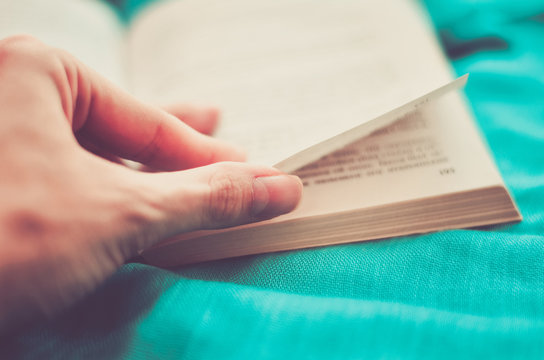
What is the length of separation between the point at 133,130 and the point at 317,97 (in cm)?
29

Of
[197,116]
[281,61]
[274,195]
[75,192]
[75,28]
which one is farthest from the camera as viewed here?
[75,28]

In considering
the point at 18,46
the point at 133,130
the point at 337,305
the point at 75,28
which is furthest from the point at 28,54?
the point at 75,28

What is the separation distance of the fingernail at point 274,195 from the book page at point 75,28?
46 cm

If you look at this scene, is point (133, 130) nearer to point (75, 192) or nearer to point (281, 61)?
point (75, 192)

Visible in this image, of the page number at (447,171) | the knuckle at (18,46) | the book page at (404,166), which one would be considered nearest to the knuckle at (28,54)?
the knuckle at (18,46)

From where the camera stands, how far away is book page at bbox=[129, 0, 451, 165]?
0.56m

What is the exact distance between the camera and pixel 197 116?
0.54 m

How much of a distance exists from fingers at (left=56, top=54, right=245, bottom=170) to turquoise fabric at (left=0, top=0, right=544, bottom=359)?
0.13 meters

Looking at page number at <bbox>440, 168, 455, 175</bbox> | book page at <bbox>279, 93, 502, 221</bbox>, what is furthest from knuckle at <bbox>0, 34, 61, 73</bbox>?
page number at <bbox>440, 168, 455, 175</bbox>

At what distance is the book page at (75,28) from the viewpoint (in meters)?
0.73

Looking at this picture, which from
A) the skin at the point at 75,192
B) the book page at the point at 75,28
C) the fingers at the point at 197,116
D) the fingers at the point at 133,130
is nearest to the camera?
the skin at the point at 75,192

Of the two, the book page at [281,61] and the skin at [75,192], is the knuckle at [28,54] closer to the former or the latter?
the skin at [75,192]

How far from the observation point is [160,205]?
0.32 metres

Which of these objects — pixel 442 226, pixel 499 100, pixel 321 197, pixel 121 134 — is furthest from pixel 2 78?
pixel 499 100
